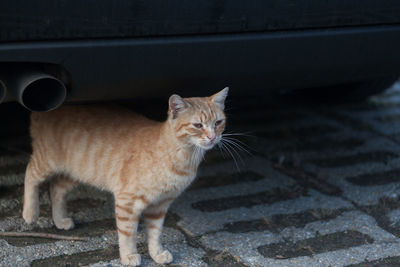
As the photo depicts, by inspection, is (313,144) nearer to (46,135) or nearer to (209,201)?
(209,201)

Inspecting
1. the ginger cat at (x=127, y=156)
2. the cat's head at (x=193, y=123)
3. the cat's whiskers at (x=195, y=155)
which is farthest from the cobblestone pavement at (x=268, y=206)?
the cat's head at (x=193, y=123)

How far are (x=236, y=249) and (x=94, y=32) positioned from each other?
1220 millimetres

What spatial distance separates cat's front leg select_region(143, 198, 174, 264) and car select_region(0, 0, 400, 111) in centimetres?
55

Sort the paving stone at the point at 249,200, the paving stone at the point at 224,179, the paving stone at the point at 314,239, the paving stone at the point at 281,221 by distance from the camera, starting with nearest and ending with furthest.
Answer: the paving stone at the point at 314,239, the paving stone at the point at 281,221, the paving stone at the point at 249,200, the paving stone at the point at 224,179

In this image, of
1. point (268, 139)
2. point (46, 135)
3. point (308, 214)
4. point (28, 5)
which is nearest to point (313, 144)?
point (268, 139)

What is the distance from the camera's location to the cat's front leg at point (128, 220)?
254 centimetres

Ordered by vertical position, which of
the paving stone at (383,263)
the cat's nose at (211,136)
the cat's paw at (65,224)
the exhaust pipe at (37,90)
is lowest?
the cat's paw at (65,224)

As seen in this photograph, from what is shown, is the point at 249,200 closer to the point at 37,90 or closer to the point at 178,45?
the point at 178,45

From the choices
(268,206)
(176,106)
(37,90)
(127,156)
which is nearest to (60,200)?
(127,156)

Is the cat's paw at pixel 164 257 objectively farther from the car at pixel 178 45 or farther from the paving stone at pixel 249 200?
the car at pixel 178 45

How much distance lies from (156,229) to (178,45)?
880 mm

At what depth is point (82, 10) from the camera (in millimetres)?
2182

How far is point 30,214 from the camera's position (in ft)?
9.27

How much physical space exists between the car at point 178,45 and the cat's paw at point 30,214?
2.27 ft
